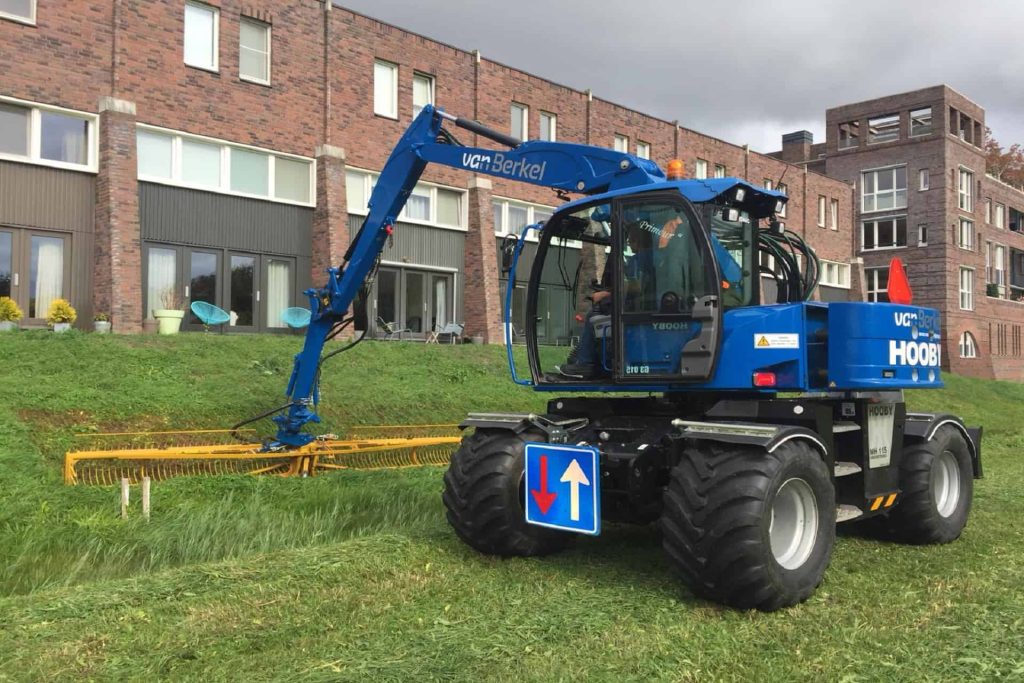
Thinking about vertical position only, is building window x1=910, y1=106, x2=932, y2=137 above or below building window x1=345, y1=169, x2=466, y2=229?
above

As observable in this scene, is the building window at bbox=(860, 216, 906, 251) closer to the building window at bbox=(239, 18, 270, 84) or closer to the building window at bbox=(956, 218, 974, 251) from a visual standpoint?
the building window at bbox=(956, 218, 974, 251)

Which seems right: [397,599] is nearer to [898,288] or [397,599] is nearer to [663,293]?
[663,293]

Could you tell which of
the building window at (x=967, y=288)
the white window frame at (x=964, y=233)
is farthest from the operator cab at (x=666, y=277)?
the building window at (x=967, y=288)

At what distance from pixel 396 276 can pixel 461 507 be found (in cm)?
1786

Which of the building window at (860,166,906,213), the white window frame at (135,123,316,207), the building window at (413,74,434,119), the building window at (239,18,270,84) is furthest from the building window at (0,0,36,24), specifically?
the building window at (860,166,906,213)

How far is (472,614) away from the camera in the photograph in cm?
468

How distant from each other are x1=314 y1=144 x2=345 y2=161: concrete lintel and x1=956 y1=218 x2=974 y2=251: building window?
34.4 meters

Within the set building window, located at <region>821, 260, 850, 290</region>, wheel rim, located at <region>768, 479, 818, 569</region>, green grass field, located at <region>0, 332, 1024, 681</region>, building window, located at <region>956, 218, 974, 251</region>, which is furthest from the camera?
building window, located at <region>956, 218, 974, 251</region>

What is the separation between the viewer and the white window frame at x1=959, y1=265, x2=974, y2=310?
142ft

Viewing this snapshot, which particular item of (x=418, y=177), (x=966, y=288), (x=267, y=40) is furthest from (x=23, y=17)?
(x=966, y=288)

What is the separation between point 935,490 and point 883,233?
132 ft

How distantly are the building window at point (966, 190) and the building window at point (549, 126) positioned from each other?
26.6m

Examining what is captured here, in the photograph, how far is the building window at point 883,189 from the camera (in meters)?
43.3

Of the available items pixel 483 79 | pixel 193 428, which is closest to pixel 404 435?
pixel 193 428
